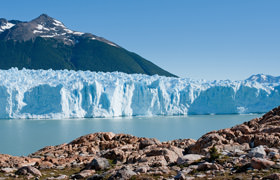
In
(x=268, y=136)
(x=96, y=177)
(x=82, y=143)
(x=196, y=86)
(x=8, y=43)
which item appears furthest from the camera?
(x=8, y=43)

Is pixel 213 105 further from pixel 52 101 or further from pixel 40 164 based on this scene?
pixel 40 164

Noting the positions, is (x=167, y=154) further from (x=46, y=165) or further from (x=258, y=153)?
(x=46, y=165)

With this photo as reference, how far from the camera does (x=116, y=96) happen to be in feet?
191

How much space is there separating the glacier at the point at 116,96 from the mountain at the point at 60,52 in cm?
6094

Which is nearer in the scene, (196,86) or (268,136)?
(268,136)

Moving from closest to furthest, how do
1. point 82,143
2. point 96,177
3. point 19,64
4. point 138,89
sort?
point 96,177
point 82,143
point 138,89
point 19,64

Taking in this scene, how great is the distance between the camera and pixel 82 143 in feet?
52.5

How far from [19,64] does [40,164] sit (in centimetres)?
11385

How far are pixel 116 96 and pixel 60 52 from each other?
83591 mm

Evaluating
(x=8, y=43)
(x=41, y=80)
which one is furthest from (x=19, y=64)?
(x=41, y=80)

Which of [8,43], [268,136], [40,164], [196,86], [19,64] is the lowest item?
[40,164]

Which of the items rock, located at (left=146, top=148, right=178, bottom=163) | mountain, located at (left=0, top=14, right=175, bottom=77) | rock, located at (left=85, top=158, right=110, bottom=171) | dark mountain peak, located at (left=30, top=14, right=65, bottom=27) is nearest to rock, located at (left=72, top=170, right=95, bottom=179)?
rock, located at (left=85, top=158, right=110, bottom=171)

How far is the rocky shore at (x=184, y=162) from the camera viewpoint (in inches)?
311

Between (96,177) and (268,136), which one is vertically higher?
(268,136)
